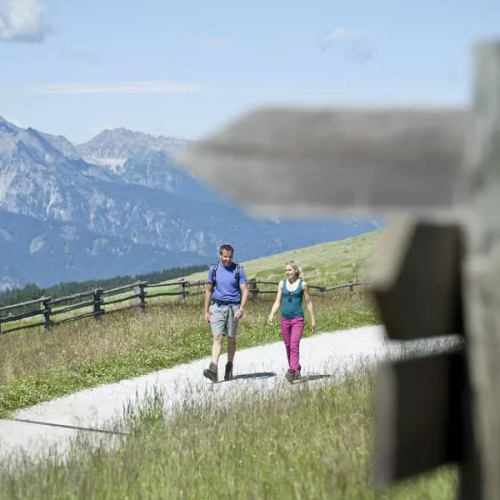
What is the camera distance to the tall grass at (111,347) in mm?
13895

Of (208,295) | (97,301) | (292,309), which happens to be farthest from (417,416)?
(97,301)

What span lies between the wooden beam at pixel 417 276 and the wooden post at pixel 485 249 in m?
0.14

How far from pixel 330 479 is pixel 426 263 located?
9.57 feet

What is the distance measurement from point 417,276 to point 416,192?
233mm

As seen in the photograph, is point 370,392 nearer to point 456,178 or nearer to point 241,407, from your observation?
point 241,407

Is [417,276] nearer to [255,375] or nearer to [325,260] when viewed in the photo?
[255,375]

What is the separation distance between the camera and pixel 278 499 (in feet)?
17.3

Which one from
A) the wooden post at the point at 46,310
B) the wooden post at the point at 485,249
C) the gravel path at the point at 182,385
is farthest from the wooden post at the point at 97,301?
the wooden post at the point at 485,249

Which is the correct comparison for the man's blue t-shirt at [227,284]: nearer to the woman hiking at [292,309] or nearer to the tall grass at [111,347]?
the woman hiking at [292,309]

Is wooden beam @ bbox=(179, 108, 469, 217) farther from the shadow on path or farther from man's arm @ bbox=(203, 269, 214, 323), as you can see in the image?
the shadow on path

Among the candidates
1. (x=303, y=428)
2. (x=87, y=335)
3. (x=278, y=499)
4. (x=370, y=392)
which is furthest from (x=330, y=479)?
(x=87, y=335)

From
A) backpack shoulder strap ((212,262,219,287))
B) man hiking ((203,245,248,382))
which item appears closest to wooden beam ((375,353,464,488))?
man hiking ((203,245,248,382))

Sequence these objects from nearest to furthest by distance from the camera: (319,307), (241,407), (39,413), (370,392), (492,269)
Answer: (492,269), (370,392), (241,407), (39,413), (319,307)

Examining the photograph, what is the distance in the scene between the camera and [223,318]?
1335cm
